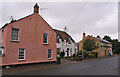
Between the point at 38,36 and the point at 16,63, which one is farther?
the point at 38,36

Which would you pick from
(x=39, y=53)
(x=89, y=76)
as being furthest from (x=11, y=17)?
(x=89, y=76)

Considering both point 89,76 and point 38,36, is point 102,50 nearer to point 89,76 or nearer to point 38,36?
point 38,36

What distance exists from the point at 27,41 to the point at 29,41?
0.34 meters

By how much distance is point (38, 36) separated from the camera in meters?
17.2

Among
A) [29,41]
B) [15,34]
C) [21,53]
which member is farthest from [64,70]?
[15,34]

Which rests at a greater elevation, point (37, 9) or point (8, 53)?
point (37, 9)

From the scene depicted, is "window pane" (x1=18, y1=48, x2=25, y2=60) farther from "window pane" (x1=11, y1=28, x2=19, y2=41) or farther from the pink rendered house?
"window pane" (x1=11, y1=28, x2=19, y2=41)

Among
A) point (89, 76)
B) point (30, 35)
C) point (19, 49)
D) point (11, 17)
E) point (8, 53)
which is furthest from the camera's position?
point (11, 17)

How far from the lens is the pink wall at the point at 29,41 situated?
13.9m

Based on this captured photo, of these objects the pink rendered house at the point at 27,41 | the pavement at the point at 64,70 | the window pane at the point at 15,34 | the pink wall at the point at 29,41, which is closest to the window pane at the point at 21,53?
the pink rendered house at the point at 27,41

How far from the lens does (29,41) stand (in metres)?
16.0

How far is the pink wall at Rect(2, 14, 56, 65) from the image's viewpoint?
13912 millimetres

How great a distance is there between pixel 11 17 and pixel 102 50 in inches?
1420

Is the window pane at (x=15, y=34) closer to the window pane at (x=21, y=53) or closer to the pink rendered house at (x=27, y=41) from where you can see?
the pink rendered house at (x=27, y=41)
